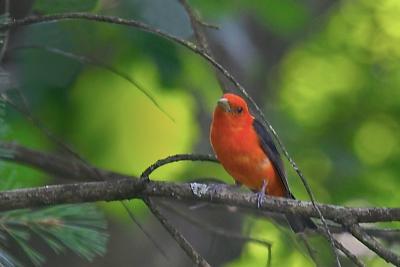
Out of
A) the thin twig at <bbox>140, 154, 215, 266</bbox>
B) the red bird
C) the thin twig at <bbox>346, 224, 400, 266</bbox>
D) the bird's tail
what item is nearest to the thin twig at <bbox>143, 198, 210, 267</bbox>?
the thin twig at <bbox>140, 154, 215, 266</bbox>

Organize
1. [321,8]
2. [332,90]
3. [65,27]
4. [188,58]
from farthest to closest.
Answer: [321,8], [332,90], [188,58], [65,27]

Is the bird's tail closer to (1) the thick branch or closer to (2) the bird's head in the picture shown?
(2) the bird's head

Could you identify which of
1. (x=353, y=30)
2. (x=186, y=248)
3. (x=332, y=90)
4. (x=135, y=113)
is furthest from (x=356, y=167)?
(x=186, y=248)

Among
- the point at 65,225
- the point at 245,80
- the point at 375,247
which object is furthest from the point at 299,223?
the point at 245,80

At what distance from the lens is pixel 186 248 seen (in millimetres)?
2350

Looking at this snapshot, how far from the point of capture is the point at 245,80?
593 cm

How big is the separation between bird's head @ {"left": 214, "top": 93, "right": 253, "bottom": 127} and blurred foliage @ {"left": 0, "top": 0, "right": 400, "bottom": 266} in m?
0.29

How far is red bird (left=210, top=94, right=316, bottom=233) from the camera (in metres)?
3.51

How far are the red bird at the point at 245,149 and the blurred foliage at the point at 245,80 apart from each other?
0.87 feet

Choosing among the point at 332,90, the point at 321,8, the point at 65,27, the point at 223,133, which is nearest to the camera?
the point at 223,133

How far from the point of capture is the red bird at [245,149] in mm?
3510

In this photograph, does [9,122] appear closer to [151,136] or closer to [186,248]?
[151,136]

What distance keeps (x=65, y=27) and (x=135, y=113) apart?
0.55 meters

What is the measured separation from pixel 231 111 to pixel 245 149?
160 millimetres
